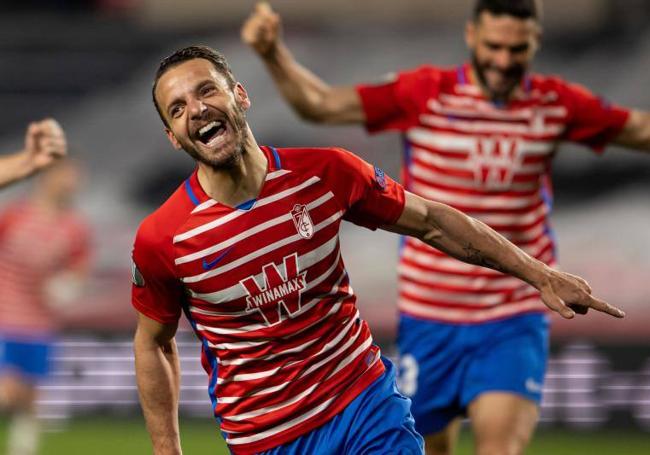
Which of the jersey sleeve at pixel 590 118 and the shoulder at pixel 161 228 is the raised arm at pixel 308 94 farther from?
the shoulder at pixel 161 228

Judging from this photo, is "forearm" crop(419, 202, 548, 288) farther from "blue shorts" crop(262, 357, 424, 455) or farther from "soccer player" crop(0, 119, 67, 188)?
"soccer player" crop(0, 119, 67, 188)

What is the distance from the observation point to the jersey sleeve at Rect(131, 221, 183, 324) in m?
4.13

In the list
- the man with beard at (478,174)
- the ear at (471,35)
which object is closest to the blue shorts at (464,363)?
the man with beard at (478,174)

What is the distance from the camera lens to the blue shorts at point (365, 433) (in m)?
4.27

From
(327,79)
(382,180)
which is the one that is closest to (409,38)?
(327,79)

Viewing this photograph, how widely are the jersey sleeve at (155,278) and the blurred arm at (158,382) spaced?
0.06m

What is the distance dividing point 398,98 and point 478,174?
0.53 meters

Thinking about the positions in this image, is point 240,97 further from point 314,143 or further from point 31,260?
point 314,143

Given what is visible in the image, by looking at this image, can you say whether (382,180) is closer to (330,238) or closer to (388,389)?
(330,238)

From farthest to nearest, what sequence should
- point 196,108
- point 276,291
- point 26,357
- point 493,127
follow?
point 26,357
point 493,127
point 276,291
point 196,108

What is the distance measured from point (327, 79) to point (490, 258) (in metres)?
7.68

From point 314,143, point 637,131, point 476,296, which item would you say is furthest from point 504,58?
point 314,143

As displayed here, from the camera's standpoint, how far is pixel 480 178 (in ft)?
19.4

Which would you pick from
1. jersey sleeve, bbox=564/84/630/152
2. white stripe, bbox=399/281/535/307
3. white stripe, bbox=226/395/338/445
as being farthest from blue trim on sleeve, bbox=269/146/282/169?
jersey sleeve, bbox=564/84/630/152
